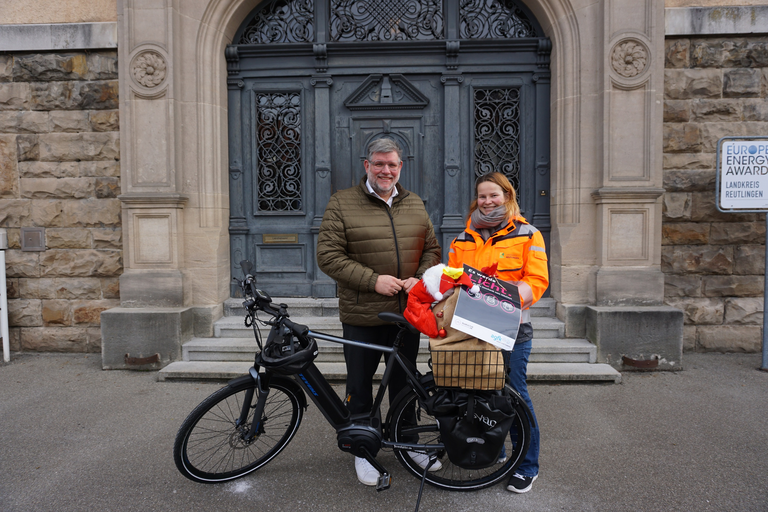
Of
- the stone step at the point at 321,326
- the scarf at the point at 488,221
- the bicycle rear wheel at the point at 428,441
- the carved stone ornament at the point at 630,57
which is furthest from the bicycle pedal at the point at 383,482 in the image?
the carved stone ornament at the point at 630,57

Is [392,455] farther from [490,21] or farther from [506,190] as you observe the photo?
[490,21]

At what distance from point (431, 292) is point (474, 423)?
705 millimetres

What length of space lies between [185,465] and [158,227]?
3183mm

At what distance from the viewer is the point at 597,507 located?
2.62 meters

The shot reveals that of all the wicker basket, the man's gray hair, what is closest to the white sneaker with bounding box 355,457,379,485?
the wicker basket

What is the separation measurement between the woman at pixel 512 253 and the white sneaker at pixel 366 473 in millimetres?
779

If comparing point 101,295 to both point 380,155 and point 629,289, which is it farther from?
point 629,289

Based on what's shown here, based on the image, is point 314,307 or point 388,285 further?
point 314,307

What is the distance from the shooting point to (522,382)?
2811mm

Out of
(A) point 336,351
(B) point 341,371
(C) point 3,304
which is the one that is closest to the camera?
(B) point 341,371

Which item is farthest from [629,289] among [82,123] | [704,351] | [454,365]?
[82,123]

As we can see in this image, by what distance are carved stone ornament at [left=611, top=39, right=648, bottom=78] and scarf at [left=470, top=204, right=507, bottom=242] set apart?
10.9 feet

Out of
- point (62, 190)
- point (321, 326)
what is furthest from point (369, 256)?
point (62, 190)

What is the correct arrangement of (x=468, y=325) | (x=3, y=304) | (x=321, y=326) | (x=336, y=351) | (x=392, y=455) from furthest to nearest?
(x=3, y=304), (x=321, y=326), (x=336, y=351), (x=392, y=455), (x=468, y=325)
